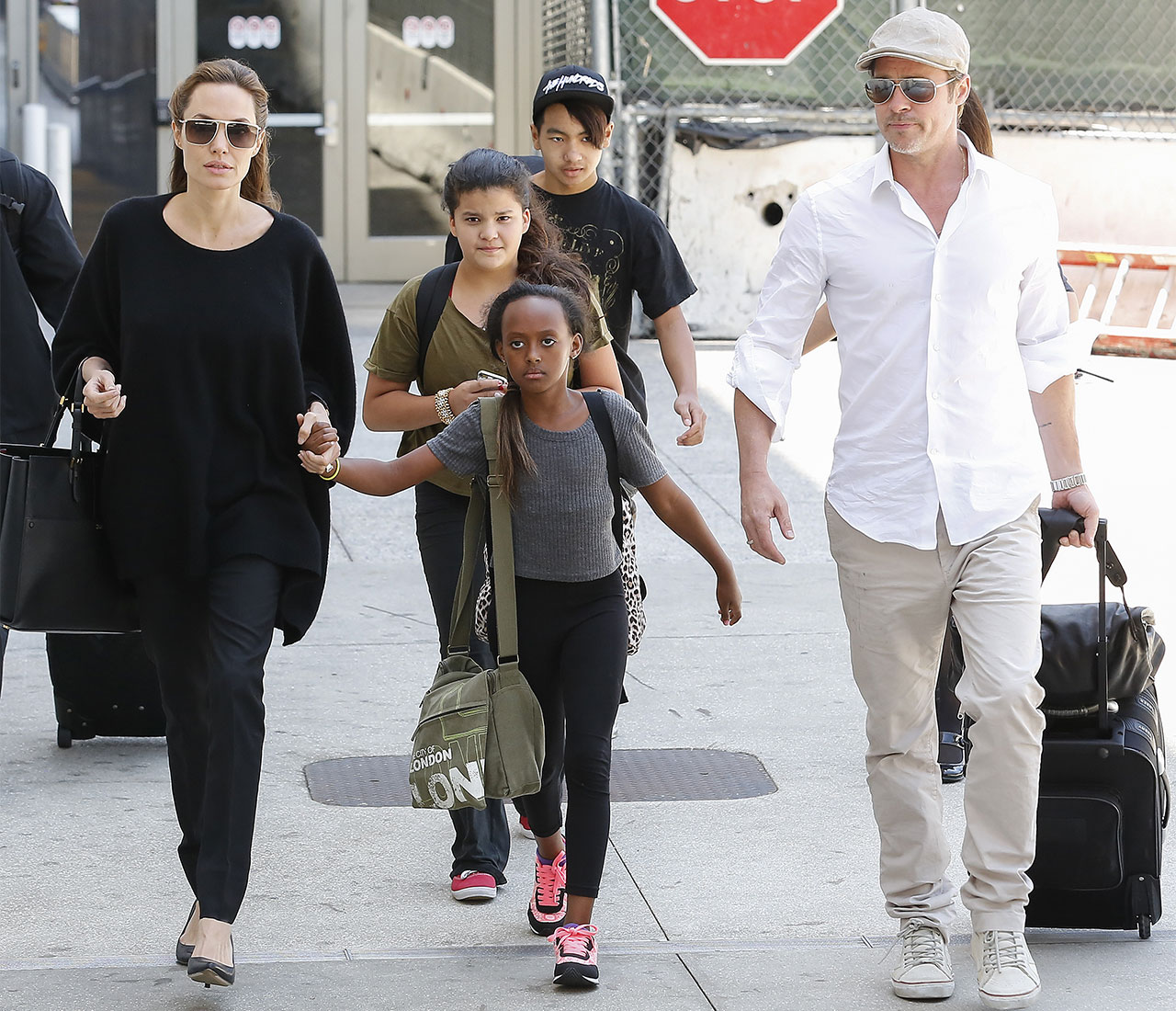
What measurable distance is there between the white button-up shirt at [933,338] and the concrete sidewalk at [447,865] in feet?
3.26

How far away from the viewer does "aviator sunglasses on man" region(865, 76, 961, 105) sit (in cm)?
362

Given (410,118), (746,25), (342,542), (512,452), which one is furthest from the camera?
(410,118)

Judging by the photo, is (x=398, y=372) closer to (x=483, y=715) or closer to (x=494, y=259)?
(x=494, y=259)

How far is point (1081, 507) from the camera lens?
3840 mm

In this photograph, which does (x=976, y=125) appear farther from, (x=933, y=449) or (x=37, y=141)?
(x=37, y=141)

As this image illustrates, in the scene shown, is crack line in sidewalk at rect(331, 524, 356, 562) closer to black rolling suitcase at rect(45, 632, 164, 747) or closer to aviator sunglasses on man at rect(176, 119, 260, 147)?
black rolling suitcase at rect(45, 632, 164, 747)

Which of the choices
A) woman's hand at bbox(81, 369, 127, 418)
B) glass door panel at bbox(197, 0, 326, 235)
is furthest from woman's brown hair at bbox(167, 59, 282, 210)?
glass door panel at bbox(197, 0, 326, 235)

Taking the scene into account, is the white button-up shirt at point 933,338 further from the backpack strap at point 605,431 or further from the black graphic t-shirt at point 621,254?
the black graphic t-shirt at point 621,254

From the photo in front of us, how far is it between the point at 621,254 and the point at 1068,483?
1394 mm

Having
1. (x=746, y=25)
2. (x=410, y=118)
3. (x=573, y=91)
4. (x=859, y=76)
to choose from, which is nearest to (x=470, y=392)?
(x=573, y=91)

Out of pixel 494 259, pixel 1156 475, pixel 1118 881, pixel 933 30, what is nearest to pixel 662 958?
pixel 1118 881

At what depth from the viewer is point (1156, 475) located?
8891 millimetres

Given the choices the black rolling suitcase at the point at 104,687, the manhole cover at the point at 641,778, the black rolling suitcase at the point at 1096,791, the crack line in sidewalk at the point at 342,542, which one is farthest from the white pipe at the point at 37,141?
the black rolling suitcase at the point at 1096,791

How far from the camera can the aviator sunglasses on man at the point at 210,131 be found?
3627 millimetres
